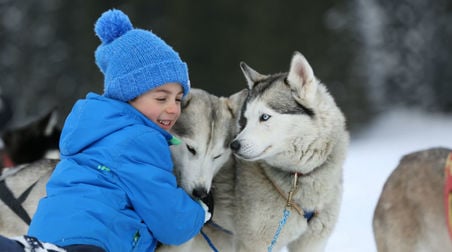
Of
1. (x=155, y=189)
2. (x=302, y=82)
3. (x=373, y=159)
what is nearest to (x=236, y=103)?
(x=302, y=82)

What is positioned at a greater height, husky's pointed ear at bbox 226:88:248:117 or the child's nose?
the child's nose

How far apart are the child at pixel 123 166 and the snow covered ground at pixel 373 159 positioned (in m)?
2.26

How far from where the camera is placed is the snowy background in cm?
518

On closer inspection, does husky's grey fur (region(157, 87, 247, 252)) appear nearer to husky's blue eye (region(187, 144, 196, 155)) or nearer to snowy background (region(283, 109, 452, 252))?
husky's blue eye (region(187, 144, 196, 155))

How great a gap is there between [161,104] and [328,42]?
352 inches

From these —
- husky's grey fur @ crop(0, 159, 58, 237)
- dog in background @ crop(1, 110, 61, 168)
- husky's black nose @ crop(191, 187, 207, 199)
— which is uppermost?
husky's black nose @ crop(191, 187, 207, 199)

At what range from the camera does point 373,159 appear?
28.0 feet

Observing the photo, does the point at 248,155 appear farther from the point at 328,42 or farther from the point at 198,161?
the point at 328,42

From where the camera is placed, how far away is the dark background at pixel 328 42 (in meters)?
11.0

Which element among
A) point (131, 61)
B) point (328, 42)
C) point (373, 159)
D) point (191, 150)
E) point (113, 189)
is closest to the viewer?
point (113, 189)

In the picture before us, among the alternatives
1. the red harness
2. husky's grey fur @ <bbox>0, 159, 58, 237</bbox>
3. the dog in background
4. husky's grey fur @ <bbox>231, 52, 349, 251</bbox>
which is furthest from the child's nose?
the dog in background

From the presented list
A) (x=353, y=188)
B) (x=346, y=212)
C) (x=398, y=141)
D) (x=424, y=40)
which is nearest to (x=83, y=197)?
(x=346, y=212)

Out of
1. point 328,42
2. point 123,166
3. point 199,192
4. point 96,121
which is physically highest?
point 96,121

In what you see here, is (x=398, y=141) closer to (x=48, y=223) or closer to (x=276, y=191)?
(x=276, y=191)
